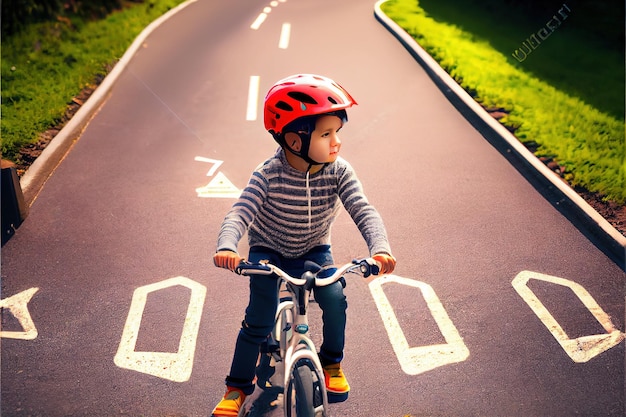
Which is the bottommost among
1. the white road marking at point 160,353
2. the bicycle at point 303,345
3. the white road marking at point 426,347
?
the white road marking at point 160,353

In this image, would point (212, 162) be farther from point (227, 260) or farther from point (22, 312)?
point (227, 260)

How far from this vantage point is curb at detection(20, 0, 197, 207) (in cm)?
684

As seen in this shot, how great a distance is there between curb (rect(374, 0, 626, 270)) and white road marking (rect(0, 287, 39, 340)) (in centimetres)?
555

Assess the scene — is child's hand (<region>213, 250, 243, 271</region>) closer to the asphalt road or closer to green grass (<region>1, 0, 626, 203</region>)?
the asphalt road

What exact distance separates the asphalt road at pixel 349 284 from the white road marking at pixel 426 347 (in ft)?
0.05

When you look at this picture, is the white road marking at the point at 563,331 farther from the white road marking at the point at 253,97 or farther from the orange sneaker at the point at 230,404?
the white road marking at the point at 253,97

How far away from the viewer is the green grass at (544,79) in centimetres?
789

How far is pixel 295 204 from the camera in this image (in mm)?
3664

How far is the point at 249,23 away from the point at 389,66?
494 centimetres

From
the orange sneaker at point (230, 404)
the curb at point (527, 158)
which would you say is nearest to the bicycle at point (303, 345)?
the orange sneaker at point (230, 404)

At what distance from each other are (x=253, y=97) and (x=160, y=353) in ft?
20.2

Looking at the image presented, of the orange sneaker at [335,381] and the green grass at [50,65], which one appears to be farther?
the green grass at [50,65]

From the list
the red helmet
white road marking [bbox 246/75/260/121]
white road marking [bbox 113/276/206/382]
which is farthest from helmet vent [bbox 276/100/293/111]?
white road marking [bbox 246/75/260/121]

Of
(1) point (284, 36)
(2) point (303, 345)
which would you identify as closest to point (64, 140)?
(2) point (303, 345)
